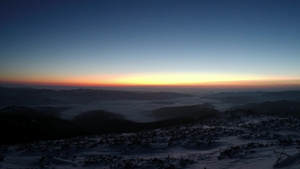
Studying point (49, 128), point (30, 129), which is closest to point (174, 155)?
point (49, 128)

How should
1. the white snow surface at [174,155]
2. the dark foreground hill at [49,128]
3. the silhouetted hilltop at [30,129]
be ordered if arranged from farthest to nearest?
the dark foreground hill at [49,128]
the silhouetted hilltop at [30,129]
the white snow surface at [174,155]

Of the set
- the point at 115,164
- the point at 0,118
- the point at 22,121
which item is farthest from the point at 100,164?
the point at 0,118

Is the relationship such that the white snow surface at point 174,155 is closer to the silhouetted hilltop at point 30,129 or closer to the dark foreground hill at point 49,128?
the dark foreground hill at point 49,128

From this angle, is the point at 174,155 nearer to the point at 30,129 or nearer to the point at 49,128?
the point at 49,128

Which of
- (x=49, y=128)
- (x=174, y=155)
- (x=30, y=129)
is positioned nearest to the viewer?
(x=174, y=155)

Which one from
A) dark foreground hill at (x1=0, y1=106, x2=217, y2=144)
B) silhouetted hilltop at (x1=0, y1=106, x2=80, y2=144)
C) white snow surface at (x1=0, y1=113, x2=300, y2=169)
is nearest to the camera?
white snow surface at (x1=0, y1=113, x2=300, y2=169)

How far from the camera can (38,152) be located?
13305mm

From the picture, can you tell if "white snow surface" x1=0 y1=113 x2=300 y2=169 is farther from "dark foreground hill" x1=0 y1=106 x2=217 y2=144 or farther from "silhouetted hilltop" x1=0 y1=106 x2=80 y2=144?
"silhouetted hilltop" x1=0 y1=106 x2=80 y2=144

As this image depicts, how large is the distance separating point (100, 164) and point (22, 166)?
3.69 metres

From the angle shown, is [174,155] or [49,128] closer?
[174,155]

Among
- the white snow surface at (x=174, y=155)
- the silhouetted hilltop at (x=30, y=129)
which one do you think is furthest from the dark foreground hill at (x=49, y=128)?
the white snow surface at (x=174, y=155)

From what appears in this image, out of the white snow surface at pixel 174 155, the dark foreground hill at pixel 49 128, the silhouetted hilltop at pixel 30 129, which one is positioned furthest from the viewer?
the dark foreground hill at pixel 49 128

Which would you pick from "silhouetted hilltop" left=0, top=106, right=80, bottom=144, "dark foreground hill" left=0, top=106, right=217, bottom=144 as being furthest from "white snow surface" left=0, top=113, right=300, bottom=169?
"silhouetted hilltop" left=0, top=106, right=80, bottom=144

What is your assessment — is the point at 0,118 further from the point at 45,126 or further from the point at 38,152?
the point at 38,152
